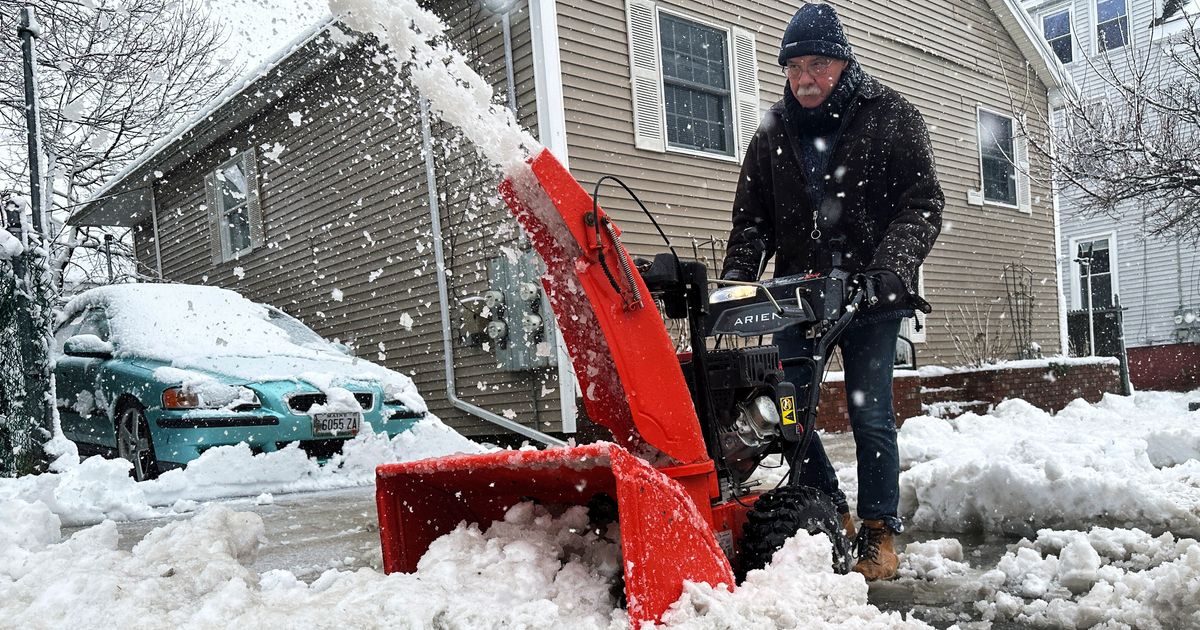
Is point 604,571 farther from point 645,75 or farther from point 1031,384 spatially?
point 1031,384

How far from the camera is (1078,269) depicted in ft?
72.2

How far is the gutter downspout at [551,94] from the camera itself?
26.6ft

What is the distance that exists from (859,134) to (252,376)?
14.7 feet

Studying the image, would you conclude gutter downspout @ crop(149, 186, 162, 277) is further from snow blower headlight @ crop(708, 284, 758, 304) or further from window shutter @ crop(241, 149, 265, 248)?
snow blower headlight @ crop(708, 284, 758, 304)

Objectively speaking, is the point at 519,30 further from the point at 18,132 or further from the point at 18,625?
the point at 18,132

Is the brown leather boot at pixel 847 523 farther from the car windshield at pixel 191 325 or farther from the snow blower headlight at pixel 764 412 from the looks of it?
the car windshield at pixel 191 325

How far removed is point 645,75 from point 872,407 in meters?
6.24

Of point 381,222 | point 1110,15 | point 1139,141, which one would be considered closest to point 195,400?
point 381,222

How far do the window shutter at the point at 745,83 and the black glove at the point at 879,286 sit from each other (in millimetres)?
7030

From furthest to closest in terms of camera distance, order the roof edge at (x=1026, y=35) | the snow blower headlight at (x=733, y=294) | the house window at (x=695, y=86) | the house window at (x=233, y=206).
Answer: the roof edge at (x=1026, y=35)
the house window at (x=233, y=206)
the house window at (x=695, y=86)
the snow blower headlight at (x=733, y=294)

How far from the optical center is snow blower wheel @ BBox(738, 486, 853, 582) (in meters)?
2.58

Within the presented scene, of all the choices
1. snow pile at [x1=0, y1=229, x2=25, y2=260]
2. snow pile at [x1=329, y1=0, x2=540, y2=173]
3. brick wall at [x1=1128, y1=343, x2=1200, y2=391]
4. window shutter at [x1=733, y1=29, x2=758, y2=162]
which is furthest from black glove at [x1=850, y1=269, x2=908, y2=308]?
brick wall at [x1=1128, y1=343, x2=1200, y2=391]

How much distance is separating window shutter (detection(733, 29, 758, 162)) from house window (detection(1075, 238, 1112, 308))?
14734 mm

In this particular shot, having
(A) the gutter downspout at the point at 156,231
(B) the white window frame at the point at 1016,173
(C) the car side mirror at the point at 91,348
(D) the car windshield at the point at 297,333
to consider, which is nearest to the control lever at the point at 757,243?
(D) the car windshield at the point at 297,333
